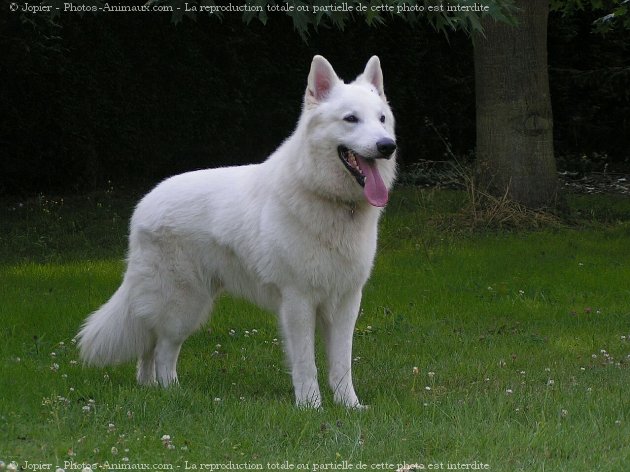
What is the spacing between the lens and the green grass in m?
4.62

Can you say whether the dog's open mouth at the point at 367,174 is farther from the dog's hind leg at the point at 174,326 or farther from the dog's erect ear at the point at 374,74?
the dog's hind leg at the point at 174,326

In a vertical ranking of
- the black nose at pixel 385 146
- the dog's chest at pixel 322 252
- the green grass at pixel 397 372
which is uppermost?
the black nose at pixel 385 146

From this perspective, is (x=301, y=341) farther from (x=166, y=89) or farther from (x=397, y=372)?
(x=166, y=89)

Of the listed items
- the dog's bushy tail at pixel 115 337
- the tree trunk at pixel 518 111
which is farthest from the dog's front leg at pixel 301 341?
the tree trunk at pixel 518 111

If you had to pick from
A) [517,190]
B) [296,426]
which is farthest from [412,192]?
[296,426]

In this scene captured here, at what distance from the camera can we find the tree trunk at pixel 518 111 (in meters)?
11.7

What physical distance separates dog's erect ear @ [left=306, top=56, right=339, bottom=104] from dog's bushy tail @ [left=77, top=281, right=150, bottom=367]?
1.71m

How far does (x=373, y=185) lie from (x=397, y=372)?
4.86 feet

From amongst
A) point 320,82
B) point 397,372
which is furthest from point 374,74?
point 397,372

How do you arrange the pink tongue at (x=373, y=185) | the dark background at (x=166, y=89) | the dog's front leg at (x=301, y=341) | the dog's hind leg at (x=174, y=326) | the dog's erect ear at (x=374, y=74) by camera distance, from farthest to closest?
the dark background at (x=166, y=89), the dog's hind leg at (x=174, y=326), the dog's erect ear at (x=374, y=74), the dog's front leg at (x=301, y=341), the pink tongue at (x=373, y=185)

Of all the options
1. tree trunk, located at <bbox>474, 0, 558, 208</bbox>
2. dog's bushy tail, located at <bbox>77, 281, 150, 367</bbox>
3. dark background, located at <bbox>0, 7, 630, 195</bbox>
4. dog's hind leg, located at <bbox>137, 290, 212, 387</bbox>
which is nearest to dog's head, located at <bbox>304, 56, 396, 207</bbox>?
dog's hind leg, located at <bbox>137, 290, 212, 387</bbox>

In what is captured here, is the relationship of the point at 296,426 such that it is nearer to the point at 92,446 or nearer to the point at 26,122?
the point at 92,446

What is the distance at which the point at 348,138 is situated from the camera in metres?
5.46

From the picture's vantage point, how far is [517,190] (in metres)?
11.8
